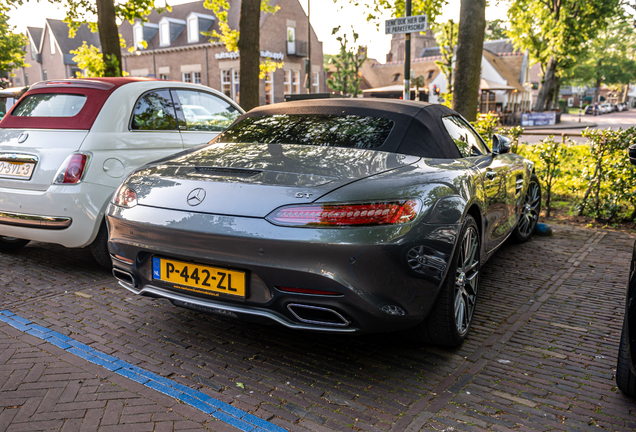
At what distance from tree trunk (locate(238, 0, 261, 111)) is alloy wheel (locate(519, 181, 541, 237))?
5.13 meters

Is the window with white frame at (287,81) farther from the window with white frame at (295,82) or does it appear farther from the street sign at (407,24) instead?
the street sign at (407,24)

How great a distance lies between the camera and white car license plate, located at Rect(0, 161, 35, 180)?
174 inches

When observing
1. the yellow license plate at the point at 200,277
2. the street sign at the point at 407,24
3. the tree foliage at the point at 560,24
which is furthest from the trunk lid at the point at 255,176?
the tree foliage at the point at 560,24

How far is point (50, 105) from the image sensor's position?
489 cm

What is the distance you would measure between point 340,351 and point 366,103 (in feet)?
5.66

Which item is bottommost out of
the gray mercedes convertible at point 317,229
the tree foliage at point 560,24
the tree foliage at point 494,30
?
the gray mercedes convertible at point 317,229

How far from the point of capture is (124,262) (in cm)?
308

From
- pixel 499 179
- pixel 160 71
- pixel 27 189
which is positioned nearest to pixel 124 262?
pixel 27 189

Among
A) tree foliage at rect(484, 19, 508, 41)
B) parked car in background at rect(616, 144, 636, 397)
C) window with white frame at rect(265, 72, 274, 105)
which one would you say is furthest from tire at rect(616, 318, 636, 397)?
tree foliage at rect(484, 19, 508, 41)

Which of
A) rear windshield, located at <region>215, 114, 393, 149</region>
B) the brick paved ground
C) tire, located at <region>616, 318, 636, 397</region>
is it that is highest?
rear windshield, located at <region>215, 114, 393, 149</region>

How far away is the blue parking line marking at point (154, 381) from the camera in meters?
2.46

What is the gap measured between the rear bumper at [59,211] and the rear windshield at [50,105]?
2.68 feet

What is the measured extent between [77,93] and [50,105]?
298 mm

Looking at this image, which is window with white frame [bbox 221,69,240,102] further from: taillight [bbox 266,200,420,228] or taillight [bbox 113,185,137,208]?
taillight [bbox 266,200,420,228]
